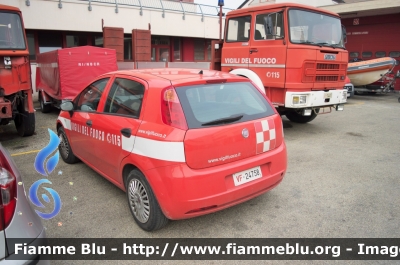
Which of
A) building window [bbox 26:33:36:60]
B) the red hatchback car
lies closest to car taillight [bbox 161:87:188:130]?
the red hatchback car

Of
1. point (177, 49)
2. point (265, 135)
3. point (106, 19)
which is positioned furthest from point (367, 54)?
point (265, 135)

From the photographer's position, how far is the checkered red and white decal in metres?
3.15

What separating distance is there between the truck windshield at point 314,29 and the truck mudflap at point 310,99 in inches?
41.9

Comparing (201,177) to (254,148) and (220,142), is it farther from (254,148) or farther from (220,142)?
(254,148)

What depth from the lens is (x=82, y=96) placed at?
440 centimetres

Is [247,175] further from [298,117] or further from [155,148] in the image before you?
[298,117]

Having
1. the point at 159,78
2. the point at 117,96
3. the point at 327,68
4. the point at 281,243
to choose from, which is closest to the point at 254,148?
the point at 281,243

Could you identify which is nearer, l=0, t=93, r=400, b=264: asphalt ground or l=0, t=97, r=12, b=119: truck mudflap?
l=0, t=93, r=400, b=264: asphalt ground

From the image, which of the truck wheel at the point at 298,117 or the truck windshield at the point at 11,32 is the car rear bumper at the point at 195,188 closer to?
the truck windshield at the point at 11,32

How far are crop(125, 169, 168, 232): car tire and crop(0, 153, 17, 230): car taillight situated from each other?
4.03 ft

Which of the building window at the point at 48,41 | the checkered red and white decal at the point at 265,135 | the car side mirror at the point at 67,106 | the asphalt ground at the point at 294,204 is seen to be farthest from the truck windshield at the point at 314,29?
the building window at the point at 48,41

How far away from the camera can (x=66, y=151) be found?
497 centimetres

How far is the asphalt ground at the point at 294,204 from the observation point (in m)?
3.10

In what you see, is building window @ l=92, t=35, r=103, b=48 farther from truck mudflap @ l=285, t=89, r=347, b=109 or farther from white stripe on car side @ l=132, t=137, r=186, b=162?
white stripe on car side @ l=132, t=137, r=186, b=162
